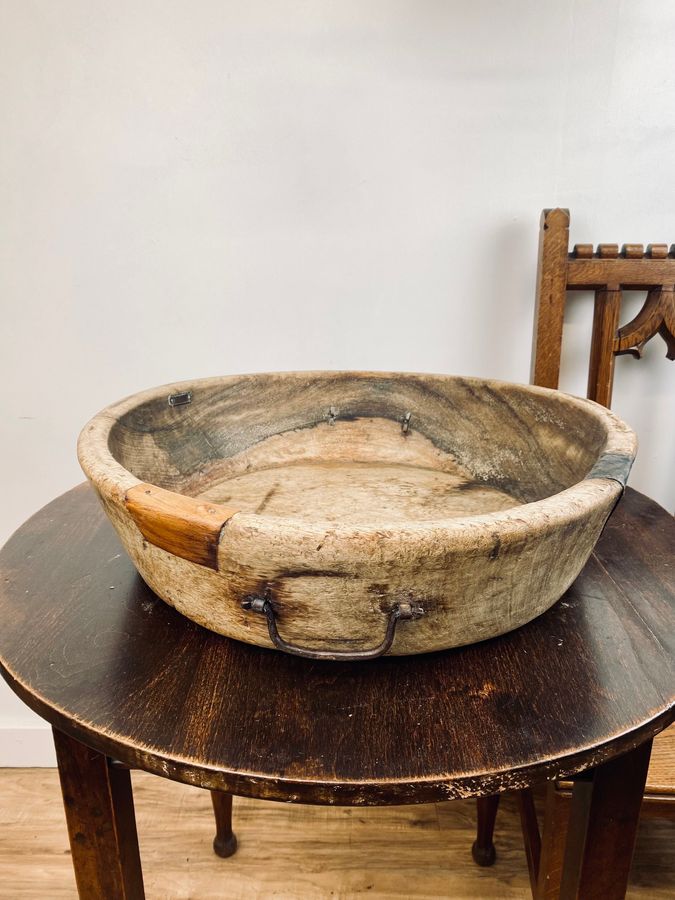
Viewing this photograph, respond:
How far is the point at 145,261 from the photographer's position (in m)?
1.02

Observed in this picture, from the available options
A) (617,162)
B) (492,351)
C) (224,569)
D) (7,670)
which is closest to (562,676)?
(224,569)

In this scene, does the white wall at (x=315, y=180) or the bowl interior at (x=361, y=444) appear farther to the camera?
the white wall at (x=315, y=180)

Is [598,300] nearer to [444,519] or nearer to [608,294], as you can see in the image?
[608,294]

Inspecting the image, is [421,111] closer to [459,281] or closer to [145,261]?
[459,281]

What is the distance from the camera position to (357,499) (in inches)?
26.3

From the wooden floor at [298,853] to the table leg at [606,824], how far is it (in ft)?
2.02

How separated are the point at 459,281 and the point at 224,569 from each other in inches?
29.1

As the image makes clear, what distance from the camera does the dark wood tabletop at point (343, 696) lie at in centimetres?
37

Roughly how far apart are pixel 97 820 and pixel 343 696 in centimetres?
27

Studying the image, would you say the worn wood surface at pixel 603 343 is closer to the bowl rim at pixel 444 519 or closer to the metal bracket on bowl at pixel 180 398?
the bowl rim at pixel 444 519

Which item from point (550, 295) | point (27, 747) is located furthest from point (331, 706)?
point (27, 747)

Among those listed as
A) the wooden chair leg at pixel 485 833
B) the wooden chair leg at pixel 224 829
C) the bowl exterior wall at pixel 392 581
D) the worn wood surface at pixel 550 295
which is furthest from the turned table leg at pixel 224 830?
the worn wood surface at pixel 550 295

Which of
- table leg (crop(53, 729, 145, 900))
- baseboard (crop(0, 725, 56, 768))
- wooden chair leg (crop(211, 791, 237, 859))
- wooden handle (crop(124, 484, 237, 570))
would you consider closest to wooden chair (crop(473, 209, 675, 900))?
wooden chair leg (crop(211, 791, 237, 859))

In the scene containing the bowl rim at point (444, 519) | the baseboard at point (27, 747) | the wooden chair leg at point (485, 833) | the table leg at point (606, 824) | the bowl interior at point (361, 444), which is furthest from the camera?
the baseboard at point (27, 747)
